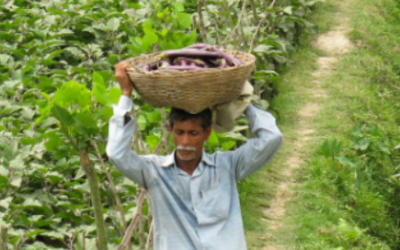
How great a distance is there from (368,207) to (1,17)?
12.5 ft

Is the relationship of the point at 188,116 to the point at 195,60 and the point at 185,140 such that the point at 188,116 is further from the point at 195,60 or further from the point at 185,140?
the point at 195,60

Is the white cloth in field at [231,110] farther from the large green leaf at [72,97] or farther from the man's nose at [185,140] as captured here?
the large green leaf at [72,97]

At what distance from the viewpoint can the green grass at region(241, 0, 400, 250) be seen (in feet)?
17.9

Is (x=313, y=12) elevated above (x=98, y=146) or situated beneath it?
situated beneath

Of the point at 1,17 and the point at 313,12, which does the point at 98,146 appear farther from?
the point at 313,12

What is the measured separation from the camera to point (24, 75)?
20.9ft

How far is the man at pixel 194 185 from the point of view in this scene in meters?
3.05

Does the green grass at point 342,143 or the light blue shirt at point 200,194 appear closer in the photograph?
the light blue shirt at point 200,194

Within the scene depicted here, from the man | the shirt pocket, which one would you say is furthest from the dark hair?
the shirt pocket

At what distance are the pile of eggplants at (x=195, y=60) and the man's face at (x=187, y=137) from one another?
207mm

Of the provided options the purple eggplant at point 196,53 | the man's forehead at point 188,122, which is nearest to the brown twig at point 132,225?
the man's forehead at point 188,122

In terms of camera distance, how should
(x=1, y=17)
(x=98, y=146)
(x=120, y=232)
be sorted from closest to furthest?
(x=98, y=146) < (x=120, y=232) < (x=1, y=17)

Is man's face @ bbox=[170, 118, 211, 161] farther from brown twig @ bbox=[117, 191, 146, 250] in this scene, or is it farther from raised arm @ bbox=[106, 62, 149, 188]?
brown twig @ bbox=[117, 191, 146, 250]

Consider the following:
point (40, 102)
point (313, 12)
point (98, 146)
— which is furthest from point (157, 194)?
point (313, 12)
